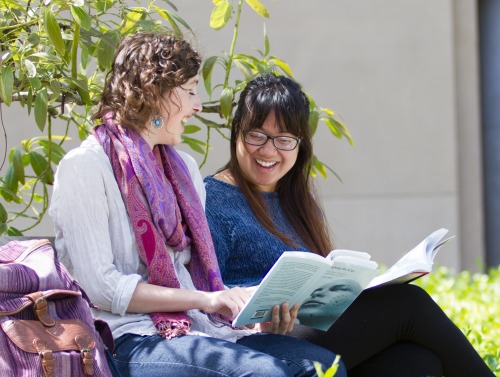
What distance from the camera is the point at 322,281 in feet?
8.91

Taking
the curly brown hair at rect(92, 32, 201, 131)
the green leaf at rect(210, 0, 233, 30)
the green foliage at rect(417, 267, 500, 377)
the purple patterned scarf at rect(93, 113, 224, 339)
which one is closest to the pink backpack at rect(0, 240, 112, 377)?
the purple patterned scarf at rect(93, 113, 224, 339)

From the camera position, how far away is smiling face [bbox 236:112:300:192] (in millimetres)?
3197

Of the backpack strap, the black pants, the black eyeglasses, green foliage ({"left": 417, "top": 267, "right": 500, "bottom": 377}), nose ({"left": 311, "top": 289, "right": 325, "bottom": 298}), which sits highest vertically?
the black eyeglasses

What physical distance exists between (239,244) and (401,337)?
584 millimetres

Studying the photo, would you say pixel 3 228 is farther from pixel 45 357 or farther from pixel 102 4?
pixel 45 357

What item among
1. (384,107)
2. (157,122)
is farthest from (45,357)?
(384,107)

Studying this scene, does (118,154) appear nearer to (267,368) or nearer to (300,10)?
(267,368)

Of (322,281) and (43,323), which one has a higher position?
→ (43,323)

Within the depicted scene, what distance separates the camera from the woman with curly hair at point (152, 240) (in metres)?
2.48

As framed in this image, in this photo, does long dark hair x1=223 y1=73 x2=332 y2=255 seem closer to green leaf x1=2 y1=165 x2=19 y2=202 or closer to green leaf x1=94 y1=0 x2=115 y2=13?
green leaf x1=94 y1=0 x2=115 y2=13

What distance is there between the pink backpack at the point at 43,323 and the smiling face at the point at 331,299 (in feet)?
2.44

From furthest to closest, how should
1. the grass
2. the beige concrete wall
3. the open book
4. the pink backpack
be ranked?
the beige concrete wall → the grass → the open book → the pink backpack

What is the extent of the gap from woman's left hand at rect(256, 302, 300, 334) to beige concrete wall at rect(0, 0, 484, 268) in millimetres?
3955

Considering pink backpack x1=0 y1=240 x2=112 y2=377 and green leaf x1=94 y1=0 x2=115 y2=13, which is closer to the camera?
pink backpack x1=0 y1=240 x2=112 y2=377
